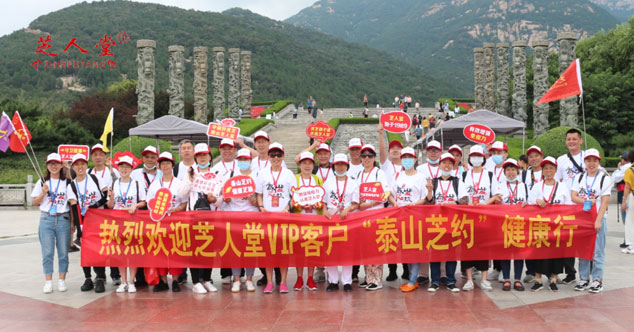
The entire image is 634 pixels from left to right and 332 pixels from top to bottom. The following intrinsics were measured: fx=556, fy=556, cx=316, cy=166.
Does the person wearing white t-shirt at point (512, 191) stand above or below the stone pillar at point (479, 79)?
below

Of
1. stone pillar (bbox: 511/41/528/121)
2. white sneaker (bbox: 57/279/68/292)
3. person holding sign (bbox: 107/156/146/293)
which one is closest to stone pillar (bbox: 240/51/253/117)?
stone pillar (bbox: 511/41/528/121)

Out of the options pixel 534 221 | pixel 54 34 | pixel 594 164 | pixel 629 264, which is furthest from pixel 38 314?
pixel 54 34

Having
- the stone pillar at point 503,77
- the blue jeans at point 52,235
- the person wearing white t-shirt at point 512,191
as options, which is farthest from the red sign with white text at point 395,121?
the stone pillar at point 503,77

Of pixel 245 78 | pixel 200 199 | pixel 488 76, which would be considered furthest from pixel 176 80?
pixel 200 199

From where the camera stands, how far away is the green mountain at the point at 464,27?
127312 millimetres

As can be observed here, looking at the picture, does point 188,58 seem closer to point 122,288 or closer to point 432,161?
point 122,288

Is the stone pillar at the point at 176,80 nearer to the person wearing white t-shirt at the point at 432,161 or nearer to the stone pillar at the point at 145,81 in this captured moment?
the stone pillar at the point at 145,81

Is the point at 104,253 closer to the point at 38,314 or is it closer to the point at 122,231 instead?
the point at 122,231

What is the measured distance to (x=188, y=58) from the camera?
76.7m

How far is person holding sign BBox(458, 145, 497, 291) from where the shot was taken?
7.11m

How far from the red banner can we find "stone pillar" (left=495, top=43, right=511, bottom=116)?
29634mm

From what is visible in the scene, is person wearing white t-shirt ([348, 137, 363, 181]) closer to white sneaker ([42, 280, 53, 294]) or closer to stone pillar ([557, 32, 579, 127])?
white sneaker ([42, 280, 53, 294])

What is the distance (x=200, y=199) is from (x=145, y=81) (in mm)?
21842

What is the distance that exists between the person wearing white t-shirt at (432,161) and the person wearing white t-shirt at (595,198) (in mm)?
1727
